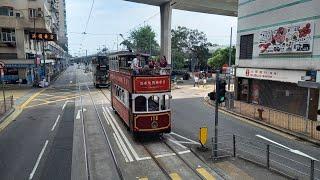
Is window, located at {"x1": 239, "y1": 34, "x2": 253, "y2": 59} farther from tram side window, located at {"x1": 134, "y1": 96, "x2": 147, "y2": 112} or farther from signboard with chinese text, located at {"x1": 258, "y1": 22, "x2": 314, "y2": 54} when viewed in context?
tram side window, located at {"x1": 134, "y1": 96, "x2": 147, "y2": 112}

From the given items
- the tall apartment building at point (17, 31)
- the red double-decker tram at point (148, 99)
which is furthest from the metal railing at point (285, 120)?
the tall apartment building at point (17, 31)

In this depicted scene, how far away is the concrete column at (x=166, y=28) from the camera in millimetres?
47159

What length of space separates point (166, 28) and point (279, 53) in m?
26.7

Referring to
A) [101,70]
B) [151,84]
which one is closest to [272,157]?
[151,84]

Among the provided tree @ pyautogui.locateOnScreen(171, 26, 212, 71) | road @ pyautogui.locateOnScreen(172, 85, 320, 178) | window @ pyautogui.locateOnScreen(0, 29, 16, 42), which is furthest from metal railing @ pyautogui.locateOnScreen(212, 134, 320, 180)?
tree @ pyautogui.locateOnScreen(171, 26, 212, 71)

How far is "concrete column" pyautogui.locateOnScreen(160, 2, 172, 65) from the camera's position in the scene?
47159mm

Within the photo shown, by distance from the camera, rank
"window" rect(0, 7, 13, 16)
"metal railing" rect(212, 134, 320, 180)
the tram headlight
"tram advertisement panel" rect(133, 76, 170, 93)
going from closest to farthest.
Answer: "metal railing" rect(212, 134, 320, 180), "tram advertisement panel" rect(133, 76, 170, 93), the tram headlight, "window" rect(0, 7, 13, 16)

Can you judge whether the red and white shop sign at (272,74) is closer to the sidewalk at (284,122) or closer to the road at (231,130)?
the sidewalk at (284,122)

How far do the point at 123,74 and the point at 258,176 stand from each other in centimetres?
913

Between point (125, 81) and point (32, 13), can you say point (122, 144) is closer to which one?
point (125, 81)

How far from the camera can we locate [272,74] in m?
24.2

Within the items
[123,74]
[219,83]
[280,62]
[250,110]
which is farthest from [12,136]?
[280,62]

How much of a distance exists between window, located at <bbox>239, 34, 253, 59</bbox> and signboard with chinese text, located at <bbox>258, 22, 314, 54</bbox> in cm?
175

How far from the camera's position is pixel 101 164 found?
12695 millimetres
